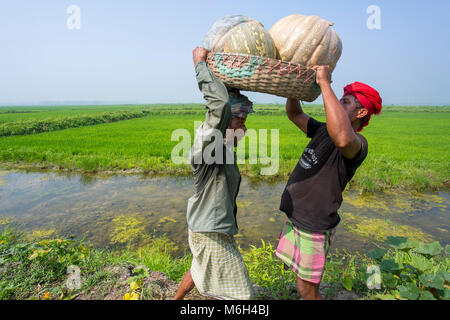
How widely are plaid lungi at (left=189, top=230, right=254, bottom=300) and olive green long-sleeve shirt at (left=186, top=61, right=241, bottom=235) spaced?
2.9 inches

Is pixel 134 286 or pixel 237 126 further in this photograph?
pixel 134 286

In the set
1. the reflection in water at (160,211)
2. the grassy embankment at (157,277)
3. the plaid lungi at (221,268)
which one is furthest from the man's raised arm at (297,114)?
the reflection in water at (160,211)

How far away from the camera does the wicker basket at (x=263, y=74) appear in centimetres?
129

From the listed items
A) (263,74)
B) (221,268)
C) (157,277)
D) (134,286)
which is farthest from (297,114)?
(157,277)

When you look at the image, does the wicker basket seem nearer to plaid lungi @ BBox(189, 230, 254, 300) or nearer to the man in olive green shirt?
the man in olive green shirt

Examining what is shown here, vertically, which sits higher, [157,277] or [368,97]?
[368,97]

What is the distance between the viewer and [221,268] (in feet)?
5.14

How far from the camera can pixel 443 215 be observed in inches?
195

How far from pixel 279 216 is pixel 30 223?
433 centimetres

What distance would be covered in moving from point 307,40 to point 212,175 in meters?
0.89

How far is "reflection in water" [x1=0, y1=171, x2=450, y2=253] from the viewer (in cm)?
411

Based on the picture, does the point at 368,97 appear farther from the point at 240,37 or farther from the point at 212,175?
the point at 212,175
